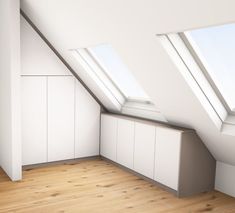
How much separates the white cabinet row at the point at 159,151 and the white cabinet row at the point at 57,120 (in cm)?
48

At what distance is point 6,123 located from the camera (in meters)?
4.25

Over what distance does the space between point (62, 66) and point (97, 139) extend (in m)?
1.31

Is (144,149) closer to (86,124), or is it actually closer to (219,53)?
(86,124)

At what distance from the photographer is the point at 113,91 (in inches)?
189

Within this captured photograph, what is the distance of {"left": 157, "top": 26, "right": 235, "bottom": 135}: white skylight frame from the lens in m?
2.90

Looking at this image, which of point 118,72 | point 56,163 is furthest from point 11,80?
point 56,163

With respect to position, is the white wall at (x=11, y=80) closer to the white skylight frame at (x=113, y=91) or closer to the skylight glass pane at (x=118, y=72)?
the white skylight frame at (x=113, y=91)

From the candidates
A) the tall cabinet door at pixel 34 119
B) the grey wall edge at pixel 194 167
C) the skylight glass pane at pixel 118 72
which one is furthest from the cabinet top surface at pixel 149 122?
the tall cabinet door at pixel 34 119

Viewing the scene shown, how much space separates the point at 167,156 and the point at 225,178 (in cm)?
76

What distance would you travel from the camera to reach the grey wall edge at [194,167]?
12.1ft

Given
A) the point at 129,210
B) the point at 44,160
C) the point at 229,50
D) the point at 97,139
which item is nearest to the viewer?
the point at 229,50

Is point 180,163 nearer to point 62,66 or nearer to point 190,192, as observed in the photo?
point 190,192

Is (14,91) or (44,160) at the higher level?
(14,91)

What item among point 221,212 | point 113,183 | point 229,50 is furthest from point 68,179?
point 229,50
